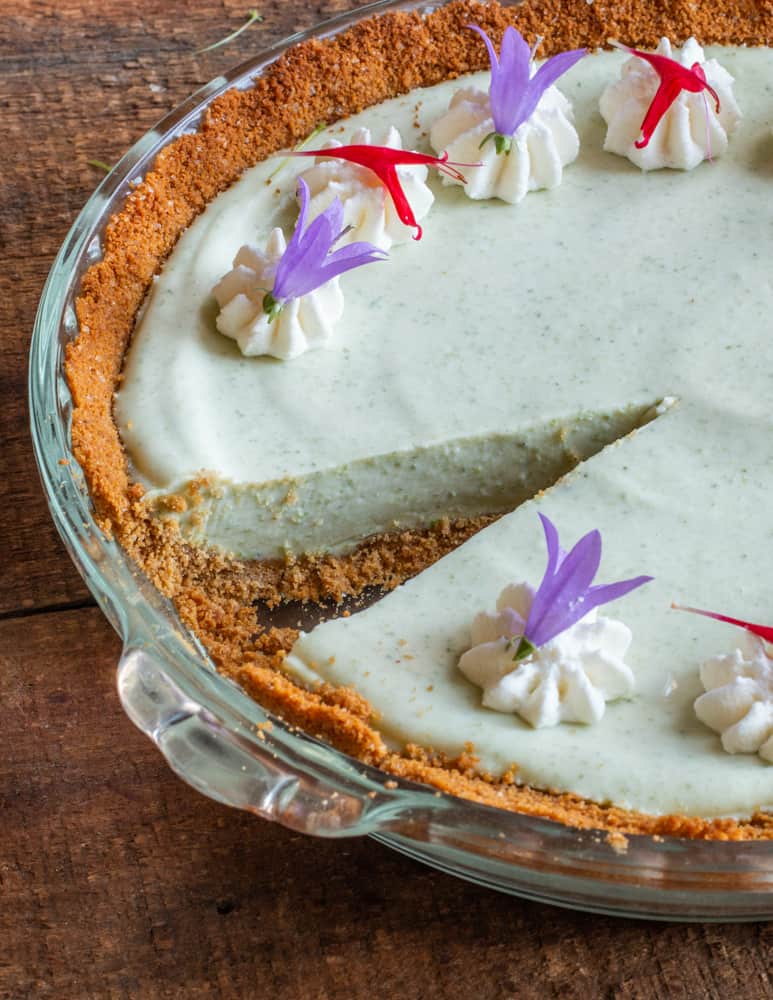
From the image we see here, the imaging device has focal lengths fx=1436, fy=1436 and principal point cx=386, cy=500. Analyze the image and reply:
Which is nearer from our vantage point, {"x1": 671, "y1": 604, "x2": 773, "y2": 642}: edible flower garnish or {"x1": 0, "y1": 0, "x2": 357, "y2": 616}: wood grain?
{"x1": 671, "y1": 604, "x2": 773, "y2": 642}: edible flower garnish

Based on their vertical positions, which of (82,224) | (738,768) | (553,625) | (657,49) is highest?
(657,49)

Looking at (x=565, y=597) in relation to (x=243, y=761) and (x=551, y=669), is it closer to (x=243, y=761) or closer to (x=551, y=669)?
(x=551, y=669)

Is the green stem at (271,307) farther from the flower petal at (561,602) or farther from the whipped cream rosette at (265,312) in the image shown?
the flower petal at (561,602)

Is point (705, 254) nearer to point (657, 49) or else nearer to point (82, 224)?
point (657, 49)

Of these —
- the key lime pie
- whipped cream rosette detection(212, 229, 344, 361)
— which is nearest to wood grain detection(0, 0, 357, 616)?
the key lime pie

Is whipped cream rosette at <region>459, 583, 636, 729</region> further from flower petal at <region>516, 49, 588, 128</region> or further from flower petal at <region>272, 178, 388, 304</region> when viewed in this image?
flower petal at <region>516, 49, 588, 128</region>

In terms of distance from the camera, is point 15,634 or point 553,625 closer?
point 553,625

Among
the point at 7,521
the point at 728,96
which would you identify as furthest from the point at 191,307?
the point at 728,96
